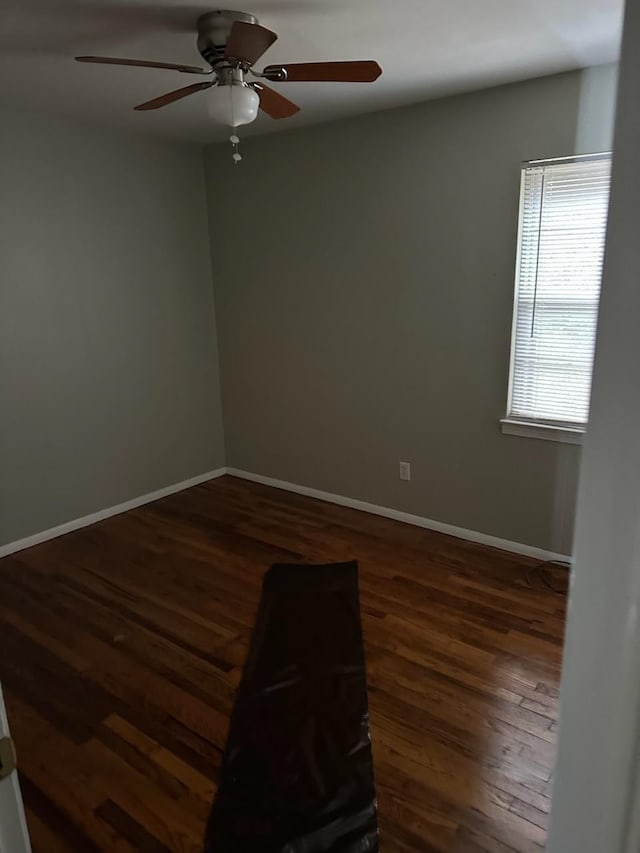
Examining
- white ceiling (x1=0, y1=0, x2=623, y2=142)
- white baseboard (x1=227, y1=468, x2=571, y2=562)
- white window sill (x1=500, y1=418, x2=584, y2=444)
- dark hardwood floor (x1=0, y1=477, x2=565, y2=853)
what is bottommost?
dark hardwood floor (x1=0, y1=477, x2=565, y2=853)

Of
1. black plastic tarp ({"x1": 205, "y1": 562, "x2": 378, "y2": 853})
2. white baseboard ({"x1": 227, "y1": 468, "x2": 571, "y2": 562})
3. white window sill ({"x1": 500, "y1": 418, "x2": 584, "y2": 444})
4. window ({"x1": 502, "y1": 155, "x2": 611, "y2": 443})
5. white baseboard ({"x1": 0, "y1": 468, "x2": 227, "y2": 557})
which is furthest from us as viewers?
white baseboard ({"x1": 0, "y1": 468, "x2": 227, "y2": 557})

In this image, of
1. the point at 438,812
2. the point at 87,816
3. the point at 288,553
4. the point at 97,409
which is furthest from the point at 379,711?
the point at 97,409

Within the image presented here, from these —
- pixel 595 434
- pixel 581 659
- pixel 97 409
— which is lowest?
pixel 97 409

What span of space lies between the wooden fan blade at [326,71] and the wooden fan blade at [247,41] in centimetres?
8

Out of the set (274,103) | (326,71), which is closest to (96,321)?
(274,103)

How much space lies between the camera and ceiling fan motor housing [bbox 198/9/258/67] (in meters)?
1.95

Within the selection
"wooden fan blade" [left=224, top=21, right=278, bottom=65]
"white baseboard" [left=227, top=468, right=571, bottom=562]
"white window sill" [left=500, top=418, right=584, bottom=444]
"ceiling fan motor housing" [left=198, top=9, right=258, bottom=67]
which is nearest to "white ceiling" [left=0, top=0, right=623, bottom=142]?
"ceiling fan motor housing" [left=198, top=9, right=258, bottom=67]

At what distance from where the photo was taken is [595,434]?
0.48m

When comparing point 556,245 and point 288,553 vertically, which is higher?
point 556,245

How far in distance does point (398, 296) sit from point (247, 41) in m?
1.77

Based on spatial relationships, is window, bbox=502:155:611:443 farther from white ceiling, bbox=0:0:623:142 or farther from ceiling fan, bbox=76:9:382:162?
ceiling fan, bbox=76:9:382:162

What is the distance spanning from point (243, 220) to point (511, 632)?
10.1 feet

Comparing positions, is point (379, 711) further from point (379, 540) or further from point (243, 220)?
point (243, 220)

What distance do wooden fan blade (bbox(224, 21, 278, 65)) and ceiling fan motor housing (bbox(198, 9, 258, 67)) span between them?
0.38ft
